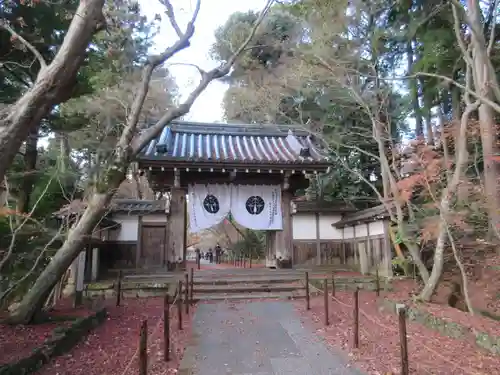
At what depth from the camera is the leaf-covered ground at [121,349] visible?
4730 millimetres

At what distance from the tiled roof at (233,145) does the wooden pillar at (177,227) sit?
1.33 m

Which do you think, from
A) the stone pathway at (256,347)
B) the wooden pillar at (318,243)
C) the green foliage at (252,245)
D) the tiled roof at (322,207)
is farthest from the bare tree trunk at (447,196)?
the green foliage at (252,245)

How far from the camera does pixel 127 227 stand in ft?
40.3

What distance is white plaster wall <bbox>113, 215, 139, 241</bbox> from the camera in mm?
12219

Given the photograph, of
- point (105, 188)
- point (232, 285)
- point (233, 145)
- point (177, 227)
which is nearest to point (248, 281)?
point (232, 285)

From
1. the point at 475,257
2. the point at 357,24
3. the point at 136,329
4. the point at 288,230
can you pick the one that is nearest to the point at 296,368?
the point at 136,329

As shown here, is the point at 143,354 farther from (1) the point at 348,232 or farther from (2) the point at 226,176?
(1) the point at 348,232

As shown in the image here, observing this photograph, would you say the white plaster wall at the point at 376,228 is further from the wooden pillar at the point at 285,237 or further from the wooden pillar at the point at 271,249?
the wooden pillar at the point at 271,249

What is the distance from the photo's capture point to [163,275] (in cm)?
1069

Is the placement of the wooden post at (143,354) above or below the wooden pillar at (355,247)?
below

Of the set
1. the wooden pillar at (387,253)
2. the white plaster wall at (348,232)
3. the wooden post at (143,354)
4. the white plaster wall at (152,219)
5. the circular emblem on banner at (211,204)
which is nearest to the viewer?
the wooden post at (143,354)

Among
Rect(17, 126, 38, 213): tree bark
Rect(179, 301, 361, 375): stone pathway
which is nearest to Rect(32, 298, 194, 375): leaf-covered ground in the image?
Rect(179, 301, 361, 375): stone pathway

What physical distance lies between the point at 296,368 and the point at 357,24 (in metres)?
10.6

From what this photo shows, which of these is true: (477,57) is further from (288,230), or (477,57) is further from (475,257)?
(288,230)
